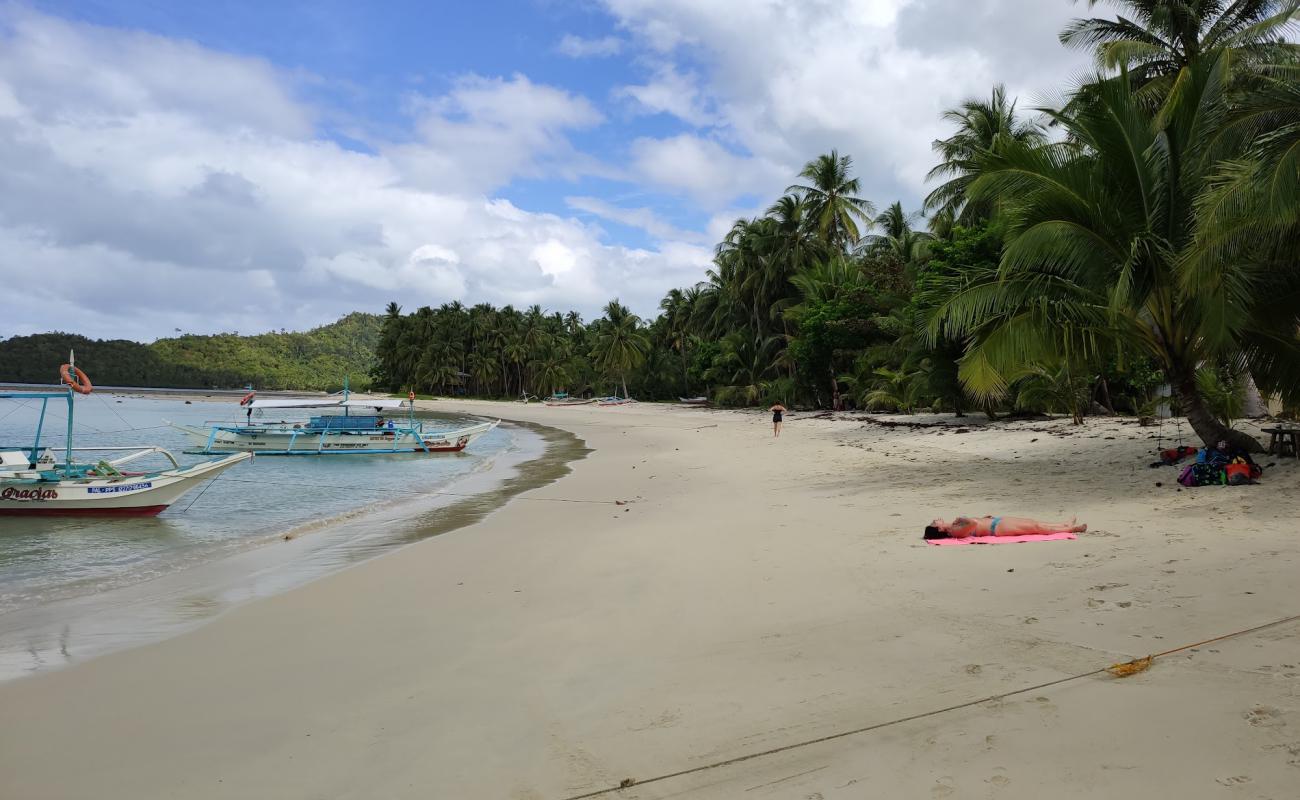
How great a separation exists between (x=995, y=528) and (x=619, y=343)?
2527 inches

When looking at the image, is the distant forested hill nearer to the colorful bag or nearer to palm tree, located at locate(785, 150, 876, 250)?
palm tree, located at locate(785, 150, 876, 250)

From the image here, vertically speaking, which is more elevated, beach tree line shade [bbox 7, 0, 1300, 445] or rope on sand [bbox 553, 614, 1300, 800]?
beach tree line shade [bbox 7, 0, 1300, 445]

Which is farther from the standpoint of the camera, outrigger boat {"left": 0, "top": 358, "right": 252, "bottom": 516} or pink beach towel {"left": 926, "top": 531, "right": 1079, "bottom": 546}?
outrigger boat {"left": 0, "top": 358, "right": 252, "bottom": 516}

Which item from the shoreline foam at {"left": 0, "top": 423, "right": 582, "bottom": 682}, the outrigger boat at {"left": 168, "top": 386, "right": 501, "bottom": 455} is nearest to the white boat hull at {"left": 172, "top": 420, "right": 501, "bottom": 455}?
the outrigger boat at {"left": 168, "top": 386, "right": 501, "bottom": 455}

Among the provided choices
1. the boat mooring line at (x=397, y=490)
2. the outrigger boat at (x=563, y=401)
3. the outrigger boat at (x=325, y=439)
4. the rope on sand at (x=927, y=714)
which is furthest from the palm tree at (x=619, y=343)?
Answer: the rope on sand at (x=927, y=714)

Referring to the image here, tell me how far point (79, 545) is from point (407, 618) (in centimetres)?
877

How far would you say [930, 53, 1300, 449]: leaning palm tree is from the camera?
10141 mm

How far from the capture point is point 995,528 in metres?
7.24

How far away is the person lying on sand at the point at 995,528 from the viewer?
7176 mm

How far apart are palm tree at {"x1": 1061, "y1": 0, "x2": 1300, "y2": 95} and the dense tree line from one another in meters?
0.06

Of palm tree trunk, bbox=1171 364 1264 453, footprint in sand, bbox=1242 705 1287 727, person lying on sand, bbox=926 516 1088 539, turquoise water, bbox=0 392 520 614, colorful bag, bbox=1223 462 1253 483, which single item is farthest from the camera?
palm tree trunk, bbox=1171 364 1264 453

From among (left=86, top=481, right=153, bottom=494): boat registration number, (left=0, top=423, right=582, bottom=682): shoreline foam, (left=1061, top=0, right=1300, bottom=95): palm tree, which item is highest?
(left=1061, top=0, right=1300, bottom=95): palm tree

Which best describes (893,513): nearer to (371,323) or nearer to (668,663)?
(668,663)

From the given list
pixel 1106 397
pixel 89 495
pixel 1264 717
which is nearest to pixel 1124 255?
pixel 1264 717
